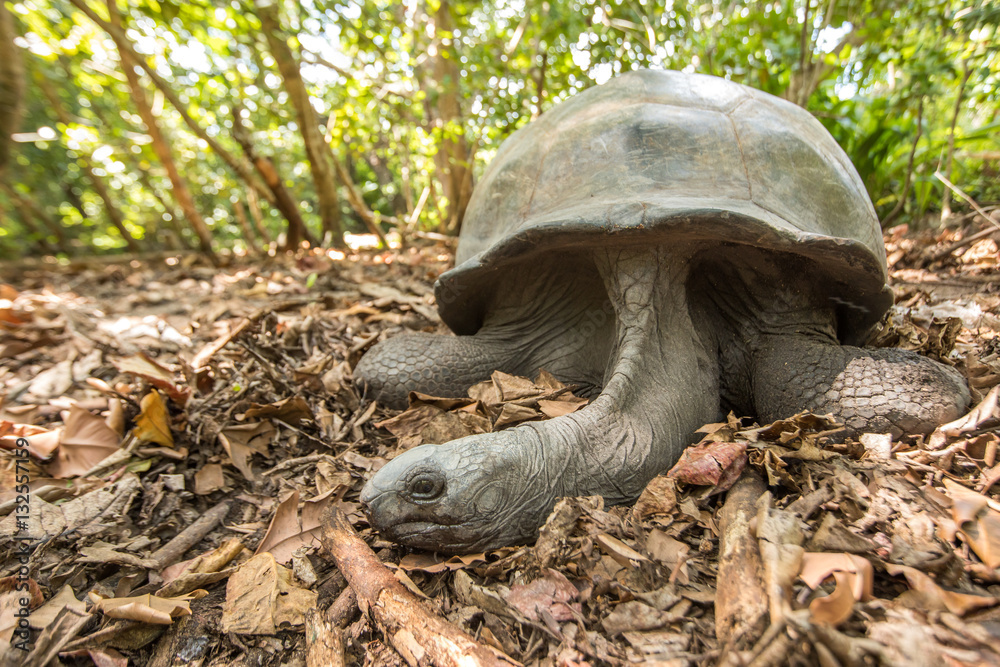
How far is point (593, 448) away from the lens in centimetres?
149

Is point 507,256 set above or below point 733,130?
below

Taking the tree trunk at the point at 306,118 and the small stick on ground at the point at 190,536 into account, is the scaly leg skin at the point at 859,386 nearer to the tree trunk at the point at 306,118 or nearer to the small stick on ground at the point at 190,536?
the small stick on ground at the point at 190,536

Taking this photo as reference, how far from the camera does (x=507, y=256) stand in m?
1.85

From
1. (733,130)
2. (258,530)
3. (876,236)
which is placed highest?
(733,130)

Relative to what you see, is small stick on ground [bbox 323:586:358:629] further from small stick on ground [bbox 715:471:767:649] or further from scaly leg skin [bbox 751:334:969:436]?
scaly leg skin [bbox 751:334:969:436]

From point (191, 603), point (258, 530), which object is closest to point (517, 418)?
point (258, 530)

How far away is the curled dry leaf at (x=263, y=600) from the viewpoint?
1.22 metres

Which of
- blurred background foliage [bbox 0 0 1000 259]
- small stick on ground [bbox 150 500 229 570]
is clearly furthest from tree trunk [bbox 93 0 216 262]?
small stick on ground [bbox 150 500 229 570]

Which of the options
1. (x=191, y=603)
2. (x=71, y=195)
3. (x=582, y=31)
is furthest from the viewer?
(x=71, y=195)

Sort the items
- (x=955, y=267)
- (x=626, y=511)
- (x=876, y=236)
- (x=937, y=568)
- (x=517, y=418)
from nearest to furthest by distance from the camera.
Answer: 1. (x=937, y=568)
2. (x=626, y=511)
3. (x=517, y=418)
4. (x=876, y=236)
5. (x=955, y=267)

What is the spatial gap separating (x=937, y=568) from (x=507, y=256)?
1.36 metres

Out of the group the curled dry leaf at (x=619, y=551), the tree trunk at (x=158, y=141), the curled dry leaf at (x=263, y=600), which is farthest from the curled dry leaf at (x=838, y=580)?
the tree trunk at (x=158, y=141)

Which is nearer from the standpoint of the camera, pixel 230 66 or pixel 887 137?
pixel 887 137

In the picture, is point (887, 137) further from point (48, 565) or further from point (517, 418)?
point (48, 565)
